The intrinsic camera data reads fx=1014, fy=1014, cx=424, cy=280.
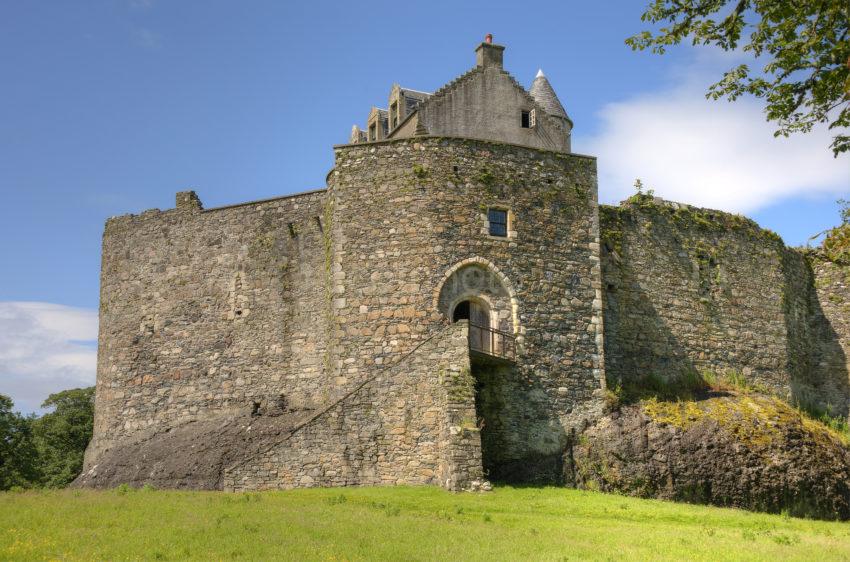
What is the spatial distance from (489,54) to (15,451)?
84.8ft

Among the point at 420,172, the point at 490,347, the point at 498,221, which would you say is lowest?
the point at 490,347

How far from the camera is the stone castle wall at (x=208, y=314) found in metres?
32.4

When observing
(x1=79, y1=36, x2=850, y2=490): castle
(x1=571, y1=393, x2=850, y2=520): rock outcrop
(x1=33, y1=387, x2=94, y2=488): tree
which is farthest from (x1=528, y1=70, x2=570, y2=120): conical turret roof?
(x1=33, y1=387, x2=94, y2=488): tree

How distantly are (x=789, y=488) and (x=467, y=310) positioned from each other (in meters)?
9.86

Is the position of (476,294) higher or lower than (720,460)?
higher

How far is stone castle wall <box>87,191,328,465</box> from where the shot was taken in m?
32.4

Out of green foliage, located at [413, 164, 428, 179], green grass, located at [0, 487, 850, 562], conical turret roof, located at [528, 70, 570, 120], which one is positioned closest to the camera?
green grass, located at [0, 487, 850, 562]

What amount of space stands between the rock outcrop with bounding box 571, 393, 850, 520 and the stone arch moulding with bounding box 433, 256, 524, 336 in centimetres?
382

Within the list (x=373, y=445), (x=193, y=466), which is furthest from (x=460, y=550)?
(x=193, y=466)

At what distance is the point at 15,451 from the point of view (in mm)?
42594

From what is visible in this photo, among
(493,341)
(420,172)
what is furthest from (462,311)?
(420,172)

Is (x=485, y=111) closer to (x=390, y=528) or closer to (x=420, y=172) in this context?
(x=420, y=172)

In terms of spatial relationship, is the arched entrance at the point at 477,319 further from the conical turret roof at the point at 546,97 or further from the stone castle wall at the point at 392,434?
the conical turret roof at the point at 546,97

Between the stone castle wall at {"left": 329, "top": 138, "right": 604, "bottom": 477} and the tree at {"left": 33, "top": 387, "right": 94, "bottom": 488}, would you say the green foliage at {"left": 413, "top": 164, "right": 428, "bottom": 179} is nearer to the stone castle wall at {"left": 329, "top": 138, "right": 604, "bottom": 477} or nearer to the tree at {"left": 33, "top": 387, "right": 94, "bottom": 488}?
the stone castle wall at {"left": 329, "top": 138, "right": 604, "bottom": 477}
